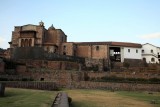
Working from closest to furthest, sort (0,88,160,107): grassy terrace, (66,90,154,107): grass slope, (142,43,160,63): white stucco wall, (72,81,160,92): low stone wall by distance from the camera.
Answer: (0,88,160,107): grassy terrace → (66,90,154,107): grass slope → (72,81,160,92): low stone wall → (142,43,160,63): white stucco wall

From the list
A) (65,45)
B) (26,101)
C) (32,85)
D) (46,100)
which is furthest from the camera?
(65,45)

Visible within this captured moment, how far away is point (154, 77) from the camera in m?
40.6

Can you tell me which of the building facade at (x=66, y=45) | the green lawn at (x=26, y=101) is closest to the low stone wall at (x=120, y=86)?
the building facade at (x=66, y=45)

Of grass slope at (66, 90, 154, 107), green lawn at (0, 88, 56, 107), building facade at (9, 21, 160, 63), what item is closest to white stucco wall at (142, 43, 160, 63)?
A: building facade at (9, 21, 160, 63)

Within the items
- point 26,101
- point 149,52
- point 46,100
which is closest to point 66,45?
point 149,52

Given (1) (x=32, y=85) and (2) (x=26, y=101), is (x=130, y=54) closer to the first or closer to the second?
(1) (x=32, y=85)

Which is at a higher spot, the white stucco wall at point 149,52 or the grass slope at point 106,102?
the white stucco wall at point 149,52

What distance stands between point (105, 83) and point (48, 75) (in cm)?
987

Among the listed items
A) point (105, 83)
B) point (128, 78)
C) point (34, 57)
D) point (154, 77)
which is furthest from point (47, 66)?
point (154, 77)

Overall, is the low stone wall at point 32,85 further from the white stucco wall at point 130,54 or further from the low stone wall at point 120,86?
the white stucco wall at point 130,54

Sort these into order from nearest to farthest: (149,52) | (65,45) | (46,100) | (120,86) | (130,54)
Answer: (46,100)
(120,86)
(65,45)
(130,54)
(149,52)

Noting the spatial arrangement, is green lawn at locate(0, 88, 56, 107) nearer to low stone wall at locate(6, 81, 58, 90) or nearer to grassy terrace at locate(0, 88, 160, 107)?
grassy terrace at locate(0, 88, 160, 107)

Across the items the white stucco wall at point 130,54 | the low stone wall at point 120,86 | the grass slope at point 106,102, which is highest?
the white stucco wall at point 130,54

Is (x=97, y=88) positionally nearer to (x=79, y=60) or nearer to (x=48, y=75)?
(x=48, y=75)
